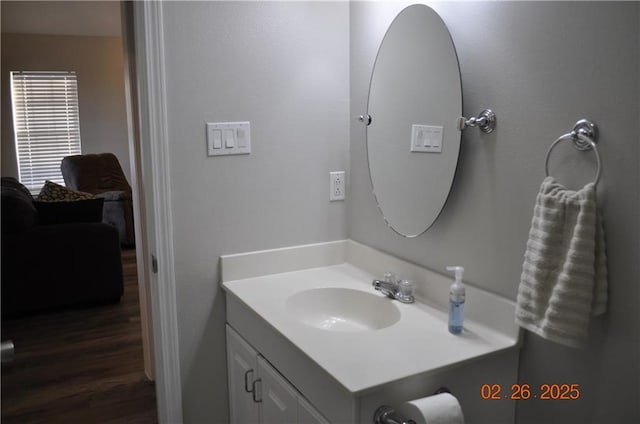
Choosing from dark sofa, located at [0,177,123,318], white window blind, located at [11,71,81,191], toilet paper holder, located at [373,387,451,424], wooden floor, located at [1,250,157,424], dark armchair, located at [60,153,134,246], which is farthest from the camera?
white window blind, located at [11,71,81,191]

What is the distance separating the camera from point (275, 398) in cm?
167

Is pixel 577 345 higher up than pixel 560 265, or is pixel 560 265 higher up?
pixel 560 265

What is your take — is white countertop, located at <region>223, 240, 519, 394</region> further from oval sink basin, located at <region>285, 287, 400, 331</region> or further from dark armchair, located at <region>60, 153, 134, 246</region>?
dark armchair, located at <region>60, 153, 134, 246</region>

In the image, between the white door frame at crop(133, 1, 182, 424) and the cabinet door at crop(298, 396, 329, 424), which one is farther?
the white door frame at crop(133, 1, 182, 424)

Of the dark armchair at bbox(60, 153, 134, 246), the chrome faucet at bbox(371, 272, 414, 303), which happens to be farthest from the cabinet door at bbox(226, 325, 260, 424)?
the dark armchair at bbox(60, 153, 134, 246)

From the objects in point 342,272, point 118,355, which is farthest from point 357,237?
point 118,355

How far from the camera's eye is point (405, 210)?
186 cm

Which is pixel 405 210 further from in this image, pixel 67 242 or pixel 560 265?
pixel 67 242

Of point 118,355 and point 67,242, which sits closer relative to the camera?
point 118,355

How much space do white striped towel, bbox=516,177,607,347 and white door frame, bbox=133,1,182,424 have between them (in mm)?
1147

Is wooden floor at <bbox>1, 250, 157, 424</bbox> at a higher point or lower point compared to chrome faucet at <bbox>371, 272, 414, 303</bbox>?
A: lower

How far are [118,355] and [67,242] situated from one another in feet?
3.32

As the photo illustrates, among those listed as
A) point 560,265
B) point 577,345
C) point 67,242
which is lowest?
point 67,242

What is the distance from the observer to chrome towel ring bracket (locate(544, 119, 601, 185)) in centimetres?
122
